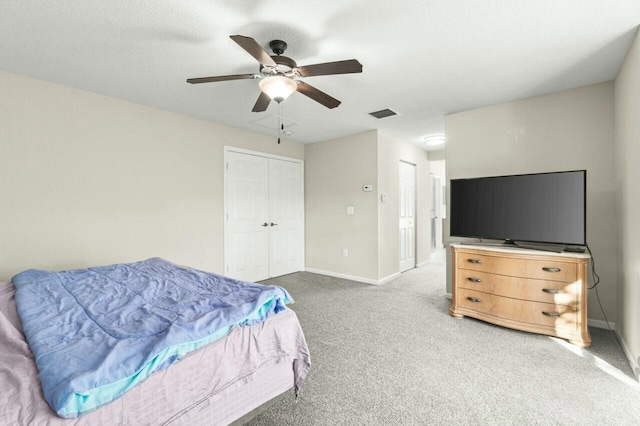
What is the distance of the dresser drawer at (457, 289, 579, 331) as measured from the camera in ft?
8.22

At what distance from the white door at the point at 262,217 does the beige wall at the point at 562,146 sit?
2.73 meters

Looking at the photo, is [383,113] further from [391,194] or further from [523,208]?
[523,208]

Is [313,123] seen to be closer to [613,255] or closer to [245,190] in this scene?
[245,190]

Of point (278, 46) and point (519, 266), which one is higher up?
point (278, 46)

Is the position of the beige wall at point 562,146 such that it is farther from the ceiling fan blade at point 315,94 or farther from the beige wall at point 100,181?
the beige wall at point 100,181

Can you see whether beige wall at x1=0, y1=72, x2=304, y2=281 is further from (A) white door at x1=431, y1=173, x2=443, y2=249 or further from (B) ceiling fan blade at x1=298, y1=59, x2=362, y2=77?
(A) white door at x1=431, y1=173, x2=443, y2=249

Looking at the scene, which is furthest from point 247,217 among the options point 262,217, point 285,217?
point 285,217

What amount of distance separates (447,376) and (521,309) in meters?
1.24

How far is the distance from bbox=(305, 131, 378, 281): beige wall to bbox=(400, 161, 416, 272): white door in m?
0.94

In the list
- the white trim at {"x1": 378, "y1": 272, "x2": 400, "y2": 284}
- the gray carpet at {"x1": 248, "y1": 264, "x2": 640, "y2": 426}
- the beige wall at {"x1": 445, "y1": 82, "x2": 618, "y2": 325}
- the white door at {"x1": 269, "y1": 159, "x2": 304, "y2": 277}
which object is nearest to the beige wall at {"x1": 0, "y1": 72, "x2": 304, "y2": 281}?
the white door at {"x1": 269, "y1": 159, "x2": 304, "y2": 277}

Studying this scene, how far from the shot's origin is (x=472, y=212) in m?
3.23

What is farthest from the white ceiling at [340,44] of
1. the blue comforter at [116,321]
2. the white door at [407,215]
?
the white door at [407,215]

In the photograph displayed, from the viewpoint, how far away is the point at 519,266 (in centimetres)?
273

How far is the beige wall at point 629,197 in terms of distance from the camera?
2051mm
